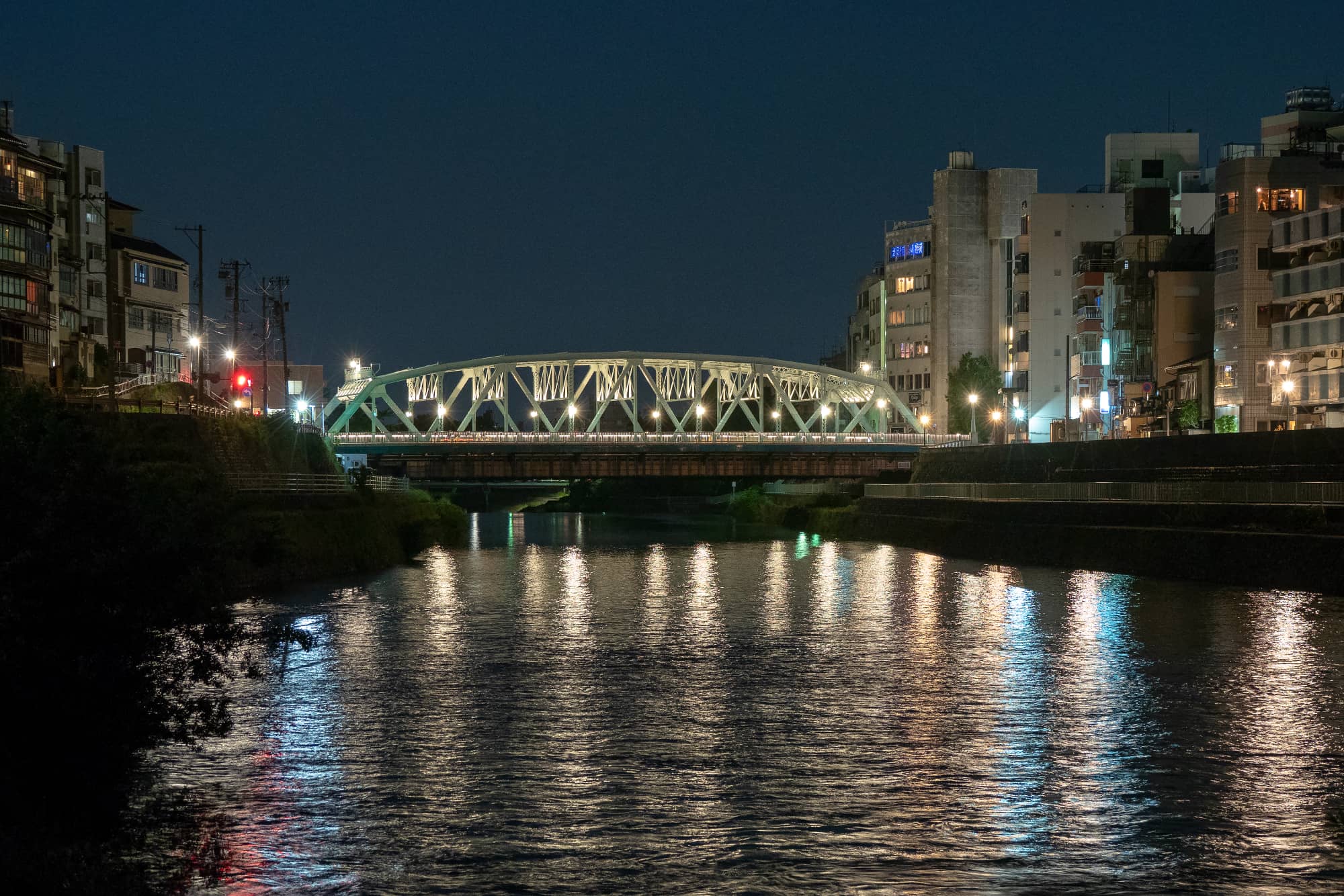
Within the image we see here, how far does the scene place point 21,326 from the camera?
73000mm

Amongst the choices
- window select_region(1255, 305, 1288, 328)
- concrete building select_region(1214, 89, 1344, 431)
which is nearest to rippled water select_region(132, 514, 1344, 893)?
concrete building select_region(1214, 89, 1344, 431)

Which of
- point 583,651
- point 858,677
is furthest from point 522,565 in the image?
point 858,677

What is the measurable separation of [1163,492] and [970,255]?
101269 millimetres

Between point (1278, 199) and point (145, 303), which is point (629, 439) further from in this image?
point (1278, 199)

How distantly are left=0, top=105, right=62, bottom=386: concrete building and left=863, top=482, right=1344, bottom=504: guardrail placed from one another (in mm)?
47639

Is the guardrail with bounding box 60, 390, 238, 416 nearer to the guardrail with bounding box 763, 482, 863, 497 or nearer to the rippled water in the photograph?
the rippled water

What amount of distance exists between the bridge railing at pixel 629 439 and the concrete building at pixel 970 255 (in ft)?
122

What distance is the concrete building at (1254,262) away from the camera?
86500 millimetres

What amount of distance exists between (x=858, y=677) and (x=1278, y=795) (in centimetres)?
1372

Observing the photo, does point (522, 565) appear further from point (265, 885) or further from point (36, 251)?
point (265, 885)

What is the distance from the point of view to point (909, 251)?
167500 mm

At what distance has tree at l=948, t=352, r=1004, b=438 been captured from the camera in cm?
14638

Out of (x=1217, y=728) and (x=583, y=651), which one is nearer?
(x=1217, y=728)

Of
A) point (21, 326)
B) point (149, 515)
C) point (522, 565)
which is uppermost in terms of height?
point (21, 326)
